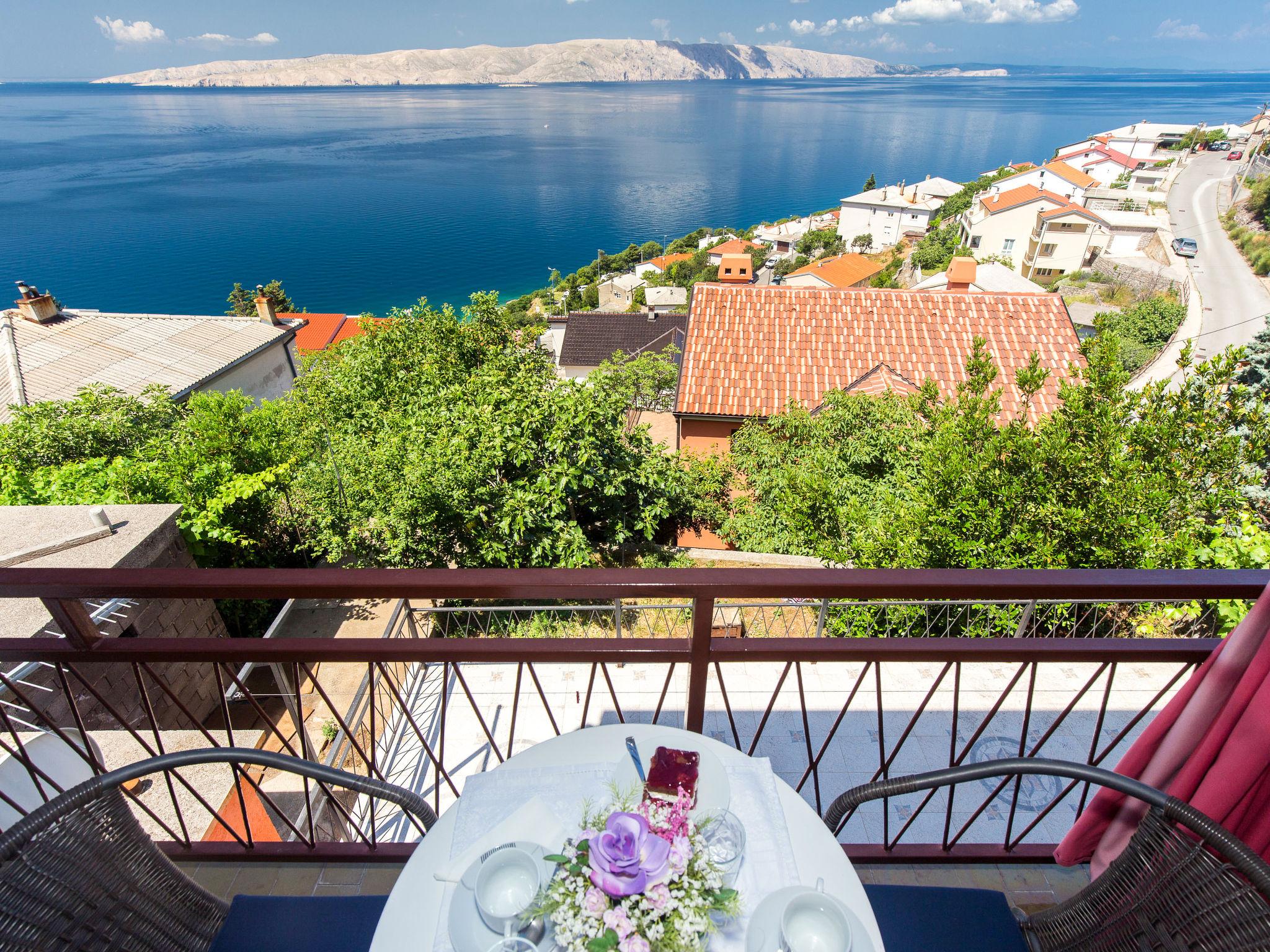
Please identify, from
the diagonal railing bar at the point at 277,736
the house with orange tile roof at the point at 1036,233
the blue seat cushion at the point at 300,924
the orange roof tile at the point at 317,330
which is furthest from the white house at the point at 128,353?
the house with orange tile roof at the point at 1036,233

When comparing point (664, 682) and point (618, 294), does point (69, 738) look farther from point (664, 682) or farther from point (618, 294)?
point (618, 294)

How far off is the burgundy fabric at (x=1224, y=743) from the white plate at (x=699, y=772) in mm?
988

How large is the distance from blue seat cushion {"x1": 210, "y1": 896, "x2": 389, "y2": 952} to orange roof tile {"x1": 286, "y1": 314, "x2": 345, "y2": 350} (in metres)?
33.4

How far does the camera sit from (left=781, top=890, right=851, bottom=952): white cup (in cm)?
104

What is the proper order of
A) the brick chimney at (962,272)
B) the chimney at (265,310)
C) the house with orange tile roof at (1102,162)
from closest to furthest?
the brick chimney at (962,272) → the chimney at (265,310) → the house with orange tile roof at (1102,162)

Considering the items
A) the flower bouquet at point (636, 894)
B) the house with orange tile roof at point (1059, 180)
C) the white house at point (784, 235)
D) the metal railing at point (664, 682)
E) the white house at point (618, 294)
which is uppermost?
the flower bouquet at point (636, 894)

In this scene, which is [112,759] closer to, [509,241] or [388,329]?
[388,329]

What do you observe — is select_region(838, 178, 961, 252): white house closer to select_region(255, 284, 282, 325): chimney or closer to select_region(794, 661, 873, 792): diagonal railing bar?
select_region(255, 284, 282, 325): chimney

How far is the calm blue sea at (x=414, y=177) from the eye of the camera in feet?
169

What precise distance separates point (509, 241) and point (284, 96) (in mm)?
180143

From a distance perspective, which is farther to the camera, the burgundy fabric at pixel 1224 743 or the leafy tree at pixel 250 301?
the leafy tree at pixel 250 301

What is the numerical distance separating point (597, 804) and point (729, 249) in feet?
186

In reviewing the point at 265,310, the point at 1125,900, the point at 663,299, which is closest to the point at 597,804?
the point at 1125,900

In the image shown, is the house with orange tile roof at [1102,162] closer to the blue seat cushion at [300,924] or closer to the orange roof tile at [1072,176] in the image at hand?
the orange roof tile at [1072,176]
